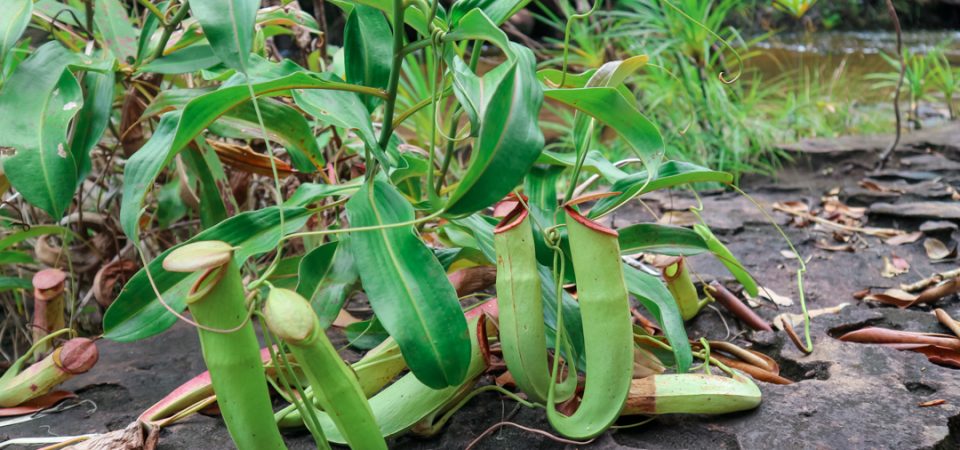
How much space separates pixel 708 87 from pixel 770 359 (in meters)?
2.44

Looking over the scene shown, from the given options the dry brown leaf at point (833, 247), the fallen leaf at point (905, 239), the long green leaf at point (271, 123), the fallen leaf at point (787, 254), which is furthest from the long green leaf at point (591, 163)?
the fallen leaf at point (905, 239)

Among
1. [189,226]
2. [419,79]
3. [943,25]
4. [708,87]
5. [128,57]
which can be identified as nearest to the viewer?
[128,57]

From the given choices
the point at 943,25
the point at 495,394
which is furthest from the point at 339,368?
the point at 943,25

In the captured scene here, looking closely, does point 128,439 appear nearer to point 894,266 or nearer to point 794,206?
point 894,266

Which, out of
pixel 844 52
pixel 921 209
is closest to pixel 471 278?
pixel 921 209

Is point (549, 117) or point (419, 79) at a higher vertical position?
point (419, 79)

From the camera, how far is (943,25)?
34.3 feet

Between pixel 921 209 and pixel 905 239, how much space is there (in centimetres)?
17

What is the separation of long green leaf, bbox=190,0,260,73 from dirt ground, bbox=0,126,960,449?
515 millimetres

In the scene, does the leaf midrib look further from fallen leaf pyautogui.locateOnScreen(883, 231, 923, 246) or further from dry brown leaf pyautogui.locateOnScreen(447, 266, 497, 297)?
fallen leaf pyautogui.locateOnScreen(883, 231, 923, 246)

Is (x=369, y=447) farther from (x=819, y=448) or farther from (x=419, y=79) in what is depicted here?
(x=419, y=79)

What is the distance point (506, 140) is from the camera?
2.23 ft

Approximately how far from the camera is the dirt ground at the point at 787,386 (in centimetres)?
92

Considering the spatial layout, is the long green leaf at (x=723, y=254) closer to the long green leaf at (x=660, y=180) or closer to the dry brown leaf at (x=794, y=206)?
the long green leaf at (x=660, y=180)
